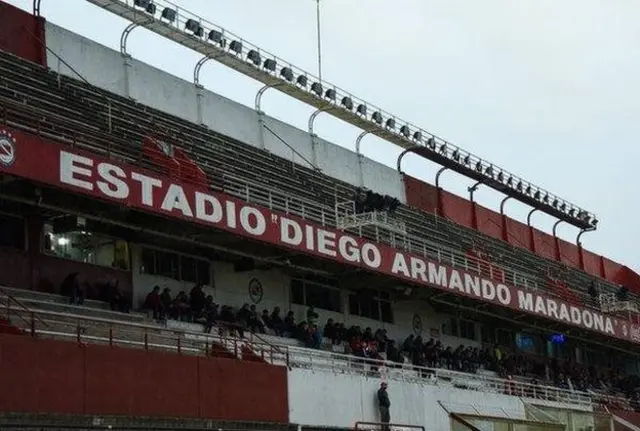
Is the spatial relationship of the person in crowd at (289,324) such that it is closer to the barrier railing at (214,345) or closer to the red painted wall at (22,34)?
the barrier railing at (214,345)

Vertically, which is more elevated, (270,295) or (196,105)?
(196,105)

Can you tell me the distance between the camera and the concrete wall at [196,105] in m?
30.2

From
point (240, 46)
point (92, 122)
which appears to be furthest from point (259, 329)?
point (240, 46)

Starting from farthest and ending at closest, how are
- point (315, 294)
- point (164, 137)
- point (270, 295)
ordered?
point (315, 294) < point (270, 295) < point (164, 137)

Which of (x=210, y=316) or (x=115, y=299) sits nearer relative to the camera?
(x=115, y=299)

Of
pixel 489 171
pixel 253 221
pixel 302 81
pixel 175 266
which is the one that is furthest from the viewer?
pixel 489 171

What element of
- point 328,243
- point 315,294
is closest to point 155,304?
point 328,243

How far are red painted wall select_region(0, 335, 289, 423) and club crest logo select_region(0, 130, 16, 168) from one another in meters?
4.06

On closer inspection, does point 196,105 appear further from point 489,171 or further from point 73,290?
point 489,171

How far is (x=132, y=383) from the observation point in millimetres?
18781

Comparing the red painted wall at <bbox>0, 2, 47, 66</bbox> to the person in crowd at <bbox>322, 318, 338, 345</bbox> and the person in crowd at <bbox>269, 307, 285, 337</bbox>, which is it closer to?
the person in crowd at <bbox>269, 307, 285, 337</bbox>

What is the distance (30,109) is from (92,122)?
9.98 feet

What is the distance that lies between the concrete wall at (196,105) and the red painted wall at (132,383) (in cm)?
1194

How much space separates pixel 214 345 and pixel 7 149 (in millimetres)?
5875
